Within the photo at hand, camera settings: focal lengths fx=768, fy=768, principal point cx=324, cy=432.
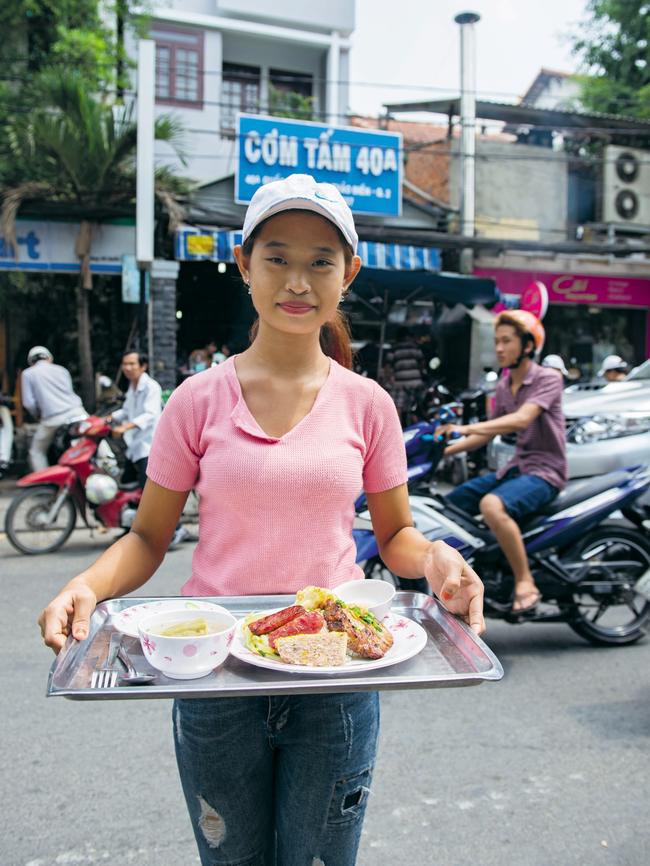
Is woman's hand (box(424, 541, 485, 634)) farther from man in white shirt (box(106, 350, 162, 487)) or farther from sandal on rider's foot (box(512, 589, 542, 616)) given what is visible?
man in white shirt (box(106, 350, 162, 487))

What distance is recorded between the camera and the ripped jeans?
132cm

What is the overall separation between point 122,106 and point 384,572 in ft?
30.4

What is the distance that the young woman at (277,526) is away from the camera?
1333 millimetres

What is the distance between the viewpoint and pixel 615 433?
20.1ft

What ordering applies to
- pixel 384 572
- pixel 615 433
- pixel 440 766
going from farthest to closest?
pixel 615 433, pixel 384 572, pixel 440 766

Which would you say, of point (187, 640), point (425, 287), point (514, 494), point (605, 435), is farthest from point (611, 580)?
point (425, 287)

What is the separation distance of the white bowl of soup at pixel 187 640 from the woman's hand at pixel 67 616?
0.09m

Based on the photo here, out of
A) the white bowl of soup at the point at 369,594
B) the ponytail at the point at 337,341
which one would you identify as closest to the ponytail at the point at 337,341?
the ponytail at the point at 337,341

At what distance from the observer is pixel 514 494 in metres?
3.87

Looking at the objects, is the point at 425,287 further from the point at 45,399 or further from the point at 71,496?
the point at 71,496

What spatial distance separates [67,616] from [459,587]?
643mm

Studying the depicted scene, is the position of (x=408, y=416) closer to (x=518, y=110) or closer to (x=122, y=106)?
(x=122, y=106)

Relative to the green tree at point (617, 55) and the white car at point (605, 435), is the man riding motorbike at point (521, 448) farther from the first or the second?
the green tree at point (617, 55)

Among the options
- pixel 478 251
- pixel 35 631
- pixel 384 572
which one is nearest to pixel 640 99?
pixel 478 251
